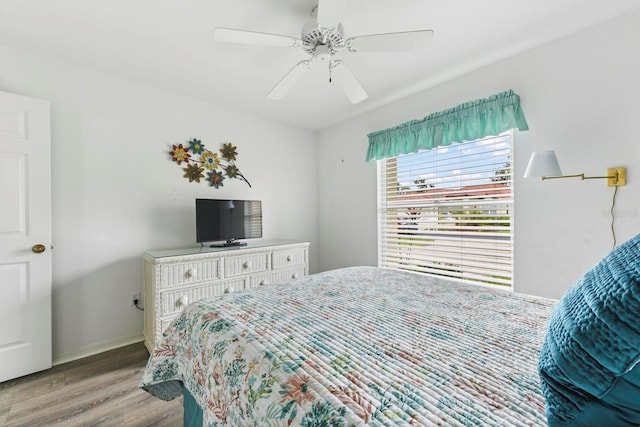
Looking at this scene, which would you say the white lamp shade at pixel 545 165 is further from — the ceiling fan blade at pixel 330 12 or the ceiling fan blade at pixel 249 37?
the ceiling fan blade at pixel 249 37

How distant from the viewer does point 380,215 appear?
10.8 ft

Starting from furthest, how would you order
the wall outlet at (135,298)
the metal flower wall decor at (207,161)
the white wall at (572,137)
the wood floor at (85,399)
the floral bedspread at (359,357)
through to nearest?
the metal flower wall decor at (207,161), the wall outlet at (135,298), the white wall at (572,137), the wood floor at (85,399), the floral bedspread at (359,357)

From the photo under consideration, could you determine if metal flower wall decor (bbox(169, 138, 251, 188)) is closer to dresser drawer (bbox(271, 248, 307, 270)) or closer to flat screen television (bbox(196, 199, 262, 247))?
flat screen television (bbox(196, 199, 262, 247))

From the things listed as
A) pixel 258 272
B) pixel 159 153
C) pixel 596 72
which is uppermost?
pixel 596 72

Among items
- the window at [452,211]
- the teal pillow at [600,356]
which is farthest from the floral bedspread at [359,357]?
the window at [452,211]

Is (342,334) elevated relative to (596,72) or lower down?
lower down

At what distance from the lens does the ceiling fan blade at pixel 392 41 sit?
5.02 ft

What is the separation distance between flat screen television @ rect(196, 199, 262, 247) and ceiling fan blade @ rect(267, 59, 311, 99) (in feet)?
4.03

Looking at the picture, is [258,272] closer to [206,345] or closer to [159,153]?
[159,153]

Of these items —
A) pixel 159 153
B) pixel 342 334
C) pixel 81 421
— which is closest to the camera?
pixel 342 334

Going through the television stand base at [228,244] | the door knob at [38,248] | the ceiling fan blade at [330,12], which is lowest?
the television stand base at [228,244]

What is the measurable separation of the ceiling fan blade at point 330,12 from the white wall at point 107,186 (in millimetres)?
1996

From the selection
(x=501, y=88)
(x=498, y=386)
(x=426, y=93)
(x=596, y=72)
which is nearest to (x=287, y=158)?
(x=426, y=93)

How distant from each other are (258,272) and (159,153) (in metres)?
1.50
